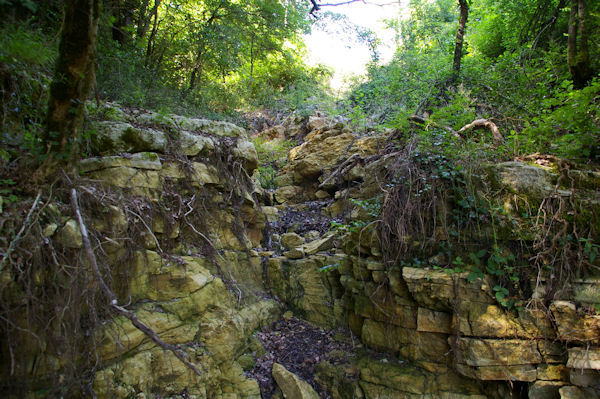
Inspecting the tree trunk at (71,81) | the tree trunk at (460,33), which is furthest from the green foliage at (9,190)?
the tree trunk at (460,33)

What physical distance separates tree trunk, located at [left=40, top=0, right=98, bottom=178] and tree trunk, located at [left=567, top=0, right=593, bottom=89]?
6.85 meters

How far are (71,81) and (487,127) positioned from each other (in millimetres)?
5931

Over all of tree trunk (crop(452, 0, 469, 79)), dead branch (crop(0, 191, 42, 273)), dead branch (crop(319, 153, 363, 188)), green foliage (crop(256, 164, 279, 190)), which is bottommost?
dead branch (crop(0, 191, 42, 273))

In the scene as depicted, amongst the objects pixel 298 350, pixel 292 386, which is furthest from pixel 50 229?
pixel 298 350

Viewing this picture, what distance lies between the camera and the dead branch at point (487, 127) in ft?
16.5

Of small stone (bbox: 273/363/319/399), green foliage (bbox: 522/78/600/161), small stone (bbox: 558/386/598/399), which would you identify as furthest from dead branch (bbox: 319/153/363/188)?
small stone (bbox: 558/386/598/399)

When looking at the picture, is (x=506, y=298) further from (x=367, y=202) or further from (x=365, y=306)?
(x=367, y=202)

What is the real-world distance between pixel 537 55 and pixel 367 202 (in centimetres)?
562

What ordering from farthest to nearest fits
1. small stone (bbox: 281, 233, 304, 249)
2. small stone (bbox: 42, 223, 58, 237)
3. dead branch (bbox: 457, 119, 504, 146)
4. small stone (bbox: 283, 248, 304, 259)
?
small stone (bbox: 281, 233, 304, 249) → small stone (bbox: 283, 248, 304, 259) → dead branch (bbox: 457, 119, 504, 146) → small stone (bbox: 42, 223, 58, 237)

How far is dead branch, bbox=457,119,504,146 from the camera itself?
5.04 m

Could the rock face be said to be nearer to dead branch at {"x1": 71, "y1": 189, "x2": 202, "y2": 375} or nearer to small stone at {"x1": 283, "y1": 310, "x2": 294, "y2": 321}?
small stone at {"x1": 283, "y1": 310, "x2": 294, "y2": 321}

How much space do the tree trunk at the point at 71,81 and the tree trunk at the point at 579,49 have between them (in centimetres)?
685

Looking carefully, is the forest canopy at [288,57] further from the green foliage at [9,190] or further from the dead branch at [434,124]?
the green foliage at [9,190]

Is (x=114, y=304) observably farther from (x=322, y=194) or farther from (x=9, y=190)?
(x=322, y=194)
